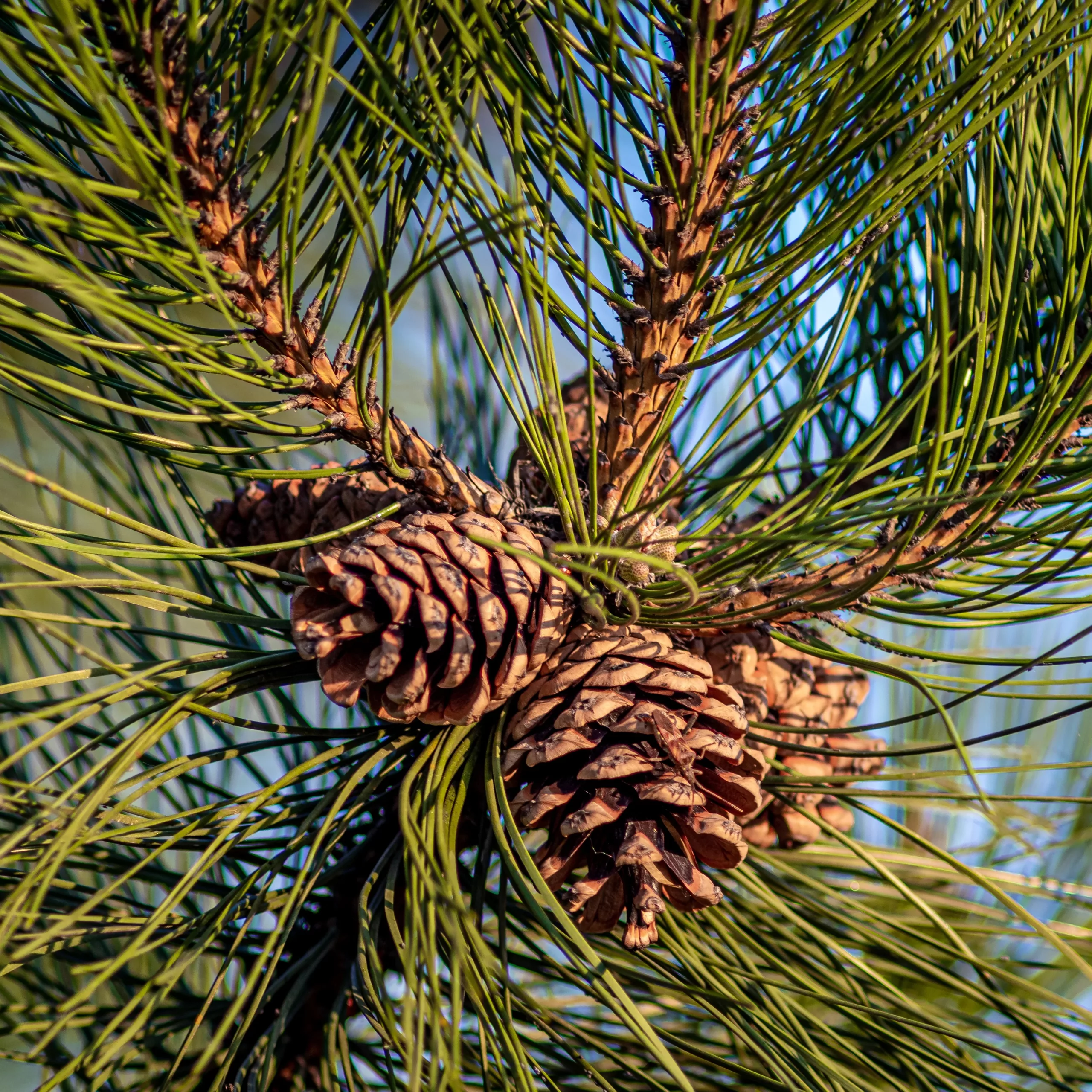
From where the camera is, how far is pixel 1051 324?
57 cm

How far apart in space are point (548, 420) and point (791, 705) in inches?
10.2

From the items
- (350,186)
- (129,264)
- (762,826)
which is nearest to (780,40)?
(350,186)

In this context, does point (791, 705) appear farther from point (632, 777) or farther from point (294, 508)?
point (294, 508)

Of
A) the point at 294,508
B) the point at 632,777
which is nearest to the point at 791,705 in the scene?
the point at 632,777

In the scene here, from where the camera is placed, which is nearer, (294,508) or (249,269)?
(249,269)

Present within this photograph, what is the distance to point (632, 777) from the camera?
0.44m

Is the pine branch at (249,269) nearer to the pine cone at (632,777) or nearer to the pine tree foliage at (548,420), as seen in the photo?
the pine tree foliage at (548,420)

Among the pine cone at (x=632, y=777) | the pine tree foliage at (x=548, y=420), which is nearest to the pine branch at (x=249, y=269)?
the pine tree foliage at (x=548, y=420)

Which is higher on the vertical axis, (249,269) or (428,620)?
(249,269)

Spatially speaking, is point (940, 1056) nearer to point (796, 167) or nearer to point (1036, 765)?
point (1036, 765)

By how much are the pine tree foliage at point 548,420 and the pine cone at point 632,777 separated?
0.02 m

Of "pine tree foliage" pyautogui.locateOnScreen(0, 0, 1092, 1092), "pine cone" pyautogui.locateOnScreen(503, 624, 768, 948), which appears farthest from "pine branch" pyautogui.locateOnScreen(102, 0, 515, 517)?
"pine cone" pyautogui.locateOnScreen(503, 624, 768, 948)

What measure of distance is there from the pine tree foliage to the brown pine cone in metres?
0.02

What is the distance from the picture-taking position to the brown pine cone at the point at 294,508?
52 centimetres
